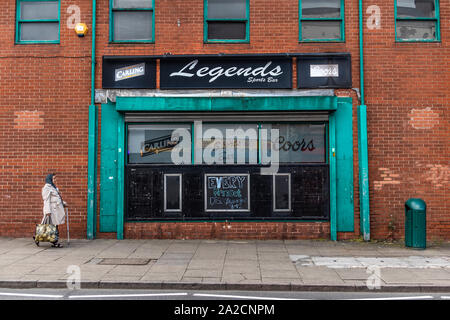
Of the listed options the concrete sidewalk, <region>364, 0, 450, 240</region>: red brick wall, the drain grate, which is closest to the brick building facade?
<region>364, 0, 450, 240</region>: red brick wall

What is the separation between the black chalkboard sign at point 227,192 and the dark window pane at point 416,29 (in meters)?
5.67

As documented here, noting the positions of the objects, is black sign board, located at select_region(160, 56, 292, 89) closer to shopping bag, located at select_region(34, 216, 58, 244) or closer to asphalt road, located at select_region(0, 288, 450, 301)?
shopping bag, located at select_region(34, 216, 58, 244)

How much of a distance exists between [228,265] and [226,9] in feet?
23.0

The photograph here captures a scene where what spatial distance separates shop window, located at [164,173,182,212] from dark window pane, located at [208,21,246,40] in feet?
12.9

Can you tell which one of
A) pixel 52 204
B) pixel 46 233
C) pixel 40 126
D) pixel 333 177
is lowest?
pixel 46 233

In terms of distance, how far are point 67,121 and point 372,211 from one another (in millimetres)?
8404

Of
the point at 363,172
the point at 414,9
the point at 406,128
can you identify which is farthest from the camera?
the point at 414,9

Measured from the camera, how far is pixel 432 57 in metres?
10.6

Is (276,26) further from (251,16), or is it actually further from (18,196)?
(18,196)

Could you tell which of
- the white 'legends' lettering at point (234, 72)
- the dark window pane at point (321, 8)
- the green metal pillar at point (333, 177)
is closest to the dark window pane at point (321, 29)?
the dark window pane at point (321, 8)

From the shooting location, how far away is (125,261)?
8000 mm

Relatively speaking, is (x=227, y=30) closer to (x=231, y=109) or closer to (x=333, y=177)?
(x=231, y=109)

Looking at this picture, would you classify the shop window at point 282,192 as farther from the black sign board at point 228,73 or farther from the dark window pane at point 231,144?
the black sign board at point 228,73

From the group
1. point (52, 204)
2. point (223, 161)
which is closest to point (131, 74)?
point (223, 161)
